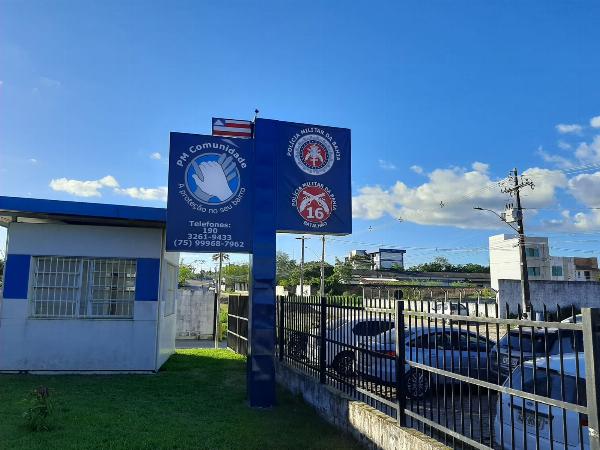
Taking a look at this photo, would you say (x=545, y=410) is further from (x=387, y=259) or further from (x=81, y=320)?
(x=387, y=259)

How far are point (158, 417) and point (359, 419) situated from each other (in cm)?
309

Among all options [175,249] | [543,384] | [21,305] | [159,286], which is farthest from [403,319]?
[21,305]

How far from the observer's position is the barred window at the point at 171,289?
13.4 metres

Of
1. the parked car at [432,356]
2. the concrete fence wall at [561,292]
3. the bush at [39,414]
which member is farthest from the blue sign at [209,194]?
the concrete fence wall at [561,292]

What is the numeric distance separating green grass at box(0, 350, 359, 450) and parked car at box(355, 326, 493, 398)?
1090 mm

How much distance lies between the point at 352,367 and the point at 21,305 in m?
7.94

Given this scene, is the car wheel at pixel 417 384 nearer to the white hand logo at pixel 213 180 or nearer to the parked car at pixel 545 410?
the parked car at pixel 545 410

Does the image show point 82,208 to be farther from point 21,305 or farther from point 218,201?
point 218,201

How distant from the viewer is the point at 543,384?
163 inches

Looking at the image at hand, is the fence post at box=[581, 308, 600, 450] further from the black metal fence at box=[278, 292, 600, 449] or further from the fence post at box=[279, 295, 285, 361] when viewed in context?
the fence post at box=[279, 295, 285, 361]

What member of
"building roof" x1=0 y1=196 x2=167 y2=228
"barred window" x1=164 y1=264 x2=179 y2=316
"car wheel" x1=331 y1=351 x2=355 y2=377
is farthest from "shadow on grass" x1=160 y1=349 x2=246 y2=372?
"car wheel" x1=331 y1=351 x2=355 y2=377

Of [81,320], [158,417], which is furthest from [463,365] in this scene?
[81,320]

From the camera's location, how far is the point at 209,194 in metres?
8.67

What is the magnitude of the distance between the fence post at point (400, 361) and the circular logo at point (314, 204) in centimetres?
339
